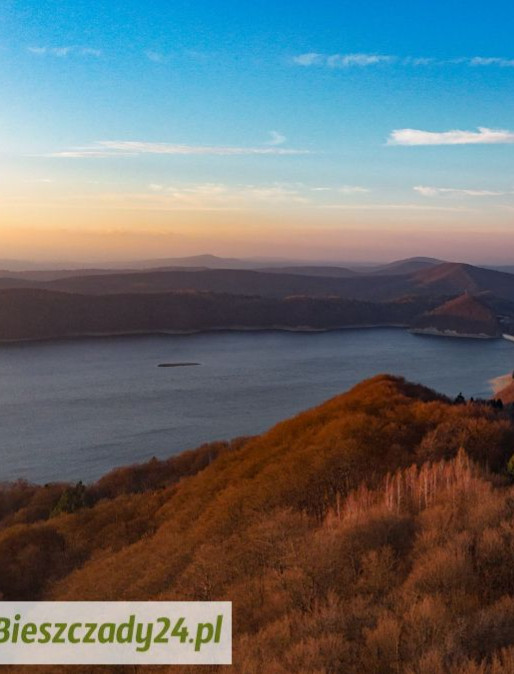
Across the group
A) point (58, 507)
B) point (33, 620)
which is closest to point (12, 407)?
point (58, 507)

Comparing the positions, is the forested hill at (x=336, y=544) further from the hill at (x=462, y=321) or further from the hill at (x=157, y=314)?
the hill at (x=462, y=321)

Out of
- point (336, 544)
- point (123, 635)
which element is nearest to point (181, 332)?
point (123, 635)

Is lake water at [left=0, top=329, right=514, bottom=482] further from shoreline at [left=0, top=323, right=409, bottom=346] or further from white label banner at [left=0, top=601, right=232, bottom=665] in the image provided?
white label banner at [left=0, top=601, right=232, bottom=665]

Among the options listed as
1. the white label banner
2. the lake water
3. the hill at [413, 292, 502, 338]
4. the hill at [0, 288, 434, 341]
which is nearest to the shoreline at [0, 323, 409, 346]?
the hill at [0, 288, 434, 341]

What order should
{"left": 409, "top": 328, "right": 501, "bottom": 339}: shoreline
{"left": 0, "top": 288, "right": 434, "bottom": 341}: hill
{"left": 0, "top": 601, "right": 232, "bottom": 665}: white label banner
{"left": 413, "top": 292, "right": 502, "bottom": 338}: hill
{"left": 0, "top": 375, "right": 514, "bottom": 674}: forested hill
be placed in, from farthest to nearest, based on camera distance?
{"left": 413, "top": 292, "right": 502, "bottom": 338}: hill
{"left": 409, "top": 328, "right": 501, "bottom": 339}: shoreline
{"left": 0, "top": 288, "right": 434, "bottom": 341}: hill
{"left": 0, "top": 601, "right": 232, "bottom": 665}: white label banner
{"left": 0, "top": 375, "right": 514, "bottom": 674}: forested hill

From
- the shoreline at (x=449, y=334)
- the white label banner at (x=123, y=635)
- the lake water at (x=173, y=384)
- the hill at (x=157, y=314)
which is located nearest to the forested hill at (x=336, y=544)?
the white label banner at (x=123, y=635)

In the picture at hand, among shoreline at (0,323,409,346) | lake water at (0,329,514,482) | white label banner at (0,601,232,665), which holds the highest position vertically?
white label banner at (0,601,232,665)
